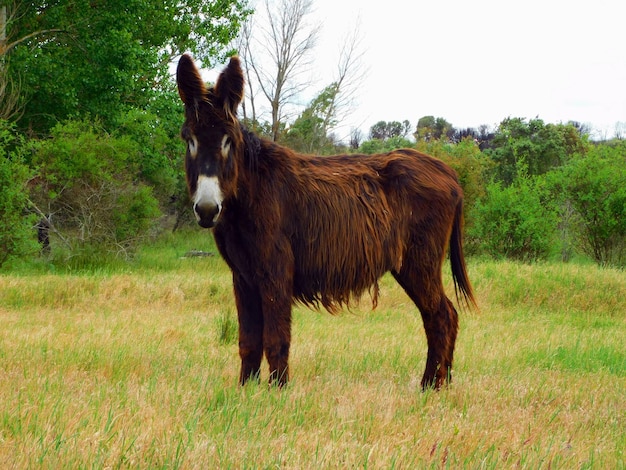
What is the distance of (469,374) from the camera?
253 inches

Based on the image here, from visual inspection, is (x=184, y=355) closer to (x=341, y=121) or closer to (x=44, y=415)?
(x=44, y=415)

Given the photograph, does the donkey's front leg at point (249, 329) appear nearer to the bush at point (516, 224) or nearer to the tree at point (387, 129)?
the bush at point (516, 224)

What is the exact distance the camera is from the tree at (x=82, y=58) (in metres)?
18.0

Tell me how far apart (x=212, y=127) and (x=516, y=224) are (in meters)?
17.2

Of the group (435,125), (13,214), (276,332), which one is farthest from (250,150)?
(435,125)

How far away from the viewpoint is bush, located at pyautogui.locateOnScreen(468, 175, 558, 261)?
19.8 meters

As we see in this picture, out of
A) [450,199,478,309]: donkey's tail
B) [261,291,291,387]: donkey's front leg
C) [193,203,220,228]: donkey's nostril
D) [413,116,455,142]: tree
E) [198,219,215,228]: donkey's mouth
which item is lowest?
[261,291,291,387]: donkey's front leg

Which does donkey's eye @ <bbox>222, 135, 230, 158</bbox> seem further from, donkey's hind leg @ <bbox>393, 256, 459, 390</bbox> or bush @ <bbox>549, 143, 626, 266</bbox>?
bush @ <bbox>549, 143, 626, 266</bbox>

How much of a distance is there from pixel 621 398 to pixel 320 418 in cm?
315

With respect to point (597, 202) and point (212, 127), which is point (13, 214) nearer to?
point (212, 127)

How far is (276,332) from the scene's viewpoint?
16.5ft

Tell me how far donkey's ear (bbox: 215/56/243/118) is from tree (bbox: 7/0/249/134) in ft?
48.4

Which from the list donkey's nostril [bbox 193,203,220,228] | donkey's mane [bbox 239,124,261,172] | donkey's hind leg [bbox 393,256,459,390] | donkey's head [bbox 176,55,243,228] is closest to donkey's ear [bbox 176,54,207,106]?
donkey's head [bbox 176,55,243,228]

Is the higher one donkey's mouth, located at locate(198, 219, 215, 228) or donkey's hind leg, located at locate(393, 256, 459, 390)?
donkey's mouth, located at locate(198, 219, 215, 228)
